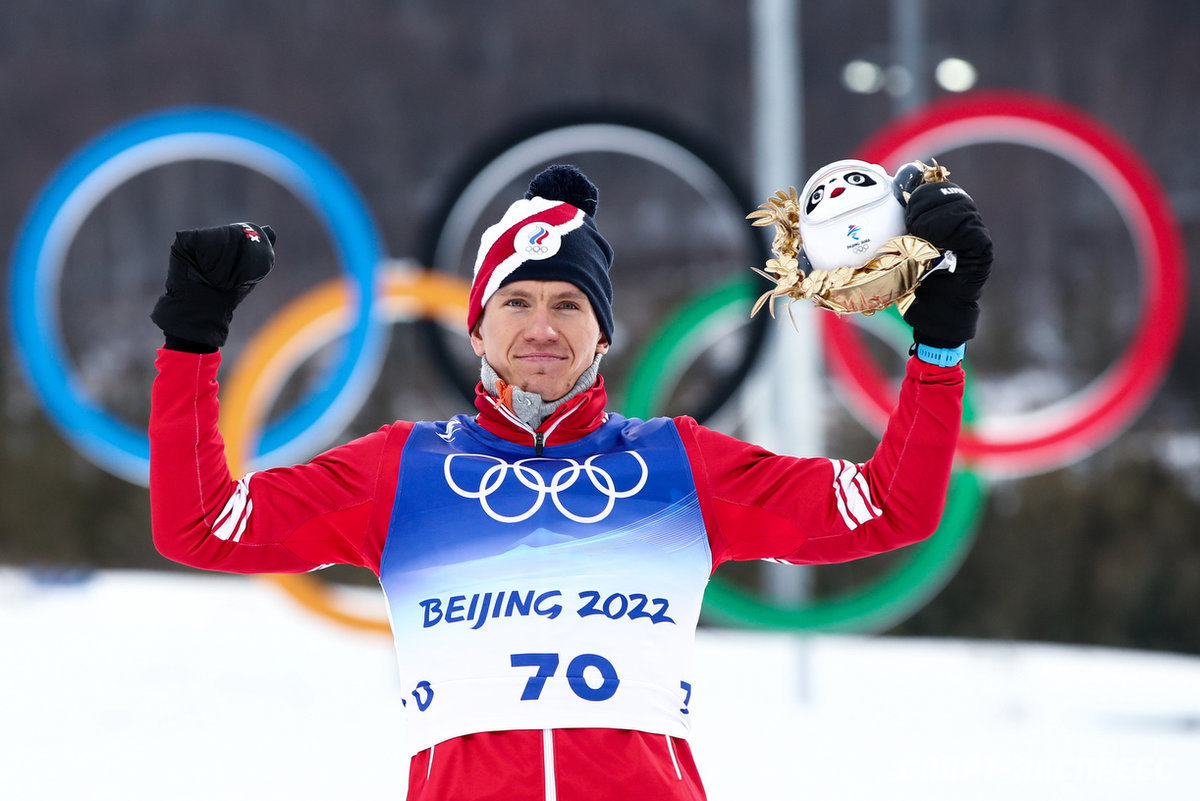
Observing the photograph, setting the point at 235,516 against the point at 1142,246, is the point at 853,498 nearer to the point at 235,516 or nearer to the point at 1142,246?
the point at 235,516

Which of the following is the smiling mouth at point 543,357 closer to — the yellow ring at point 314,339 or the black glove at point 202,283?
the black glove at point 202,283

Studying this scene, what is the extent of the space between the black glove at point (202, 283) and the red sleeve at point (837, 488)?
72 centimetres

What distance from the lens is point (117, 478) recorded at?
10.5 meters

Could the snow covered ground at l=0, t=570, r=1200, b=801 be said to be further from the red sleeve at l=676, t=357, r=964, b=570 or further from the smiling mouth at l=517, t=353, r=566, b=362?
the smiling mouth at l=517, t=353, r=566, b=362

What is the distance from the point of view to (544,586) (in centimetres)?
172

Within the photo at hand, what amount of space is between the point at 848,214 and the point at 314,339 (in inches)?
151

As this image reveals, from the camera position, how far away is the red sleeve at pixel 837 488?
1.69m

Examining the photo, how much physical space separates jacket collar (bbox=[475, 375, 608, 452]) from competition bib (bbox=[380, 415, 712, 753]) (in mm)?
24

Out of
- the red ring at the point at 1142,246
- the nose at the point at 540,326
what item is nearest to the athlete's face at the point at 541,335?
the nose at the point at 540,326

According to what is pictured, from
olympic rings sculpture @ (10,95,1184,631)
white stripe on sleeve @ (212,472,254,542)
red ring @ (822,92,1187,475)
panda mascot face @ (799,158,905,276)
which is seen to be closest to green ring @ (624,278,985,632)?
olympic rings sculpture @ (10,95,1184,631)

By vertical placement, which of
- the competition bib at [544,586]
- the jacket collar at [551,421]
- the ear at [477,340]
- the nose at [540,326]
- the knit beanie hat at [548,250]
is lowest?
the competition bib at [544,586]

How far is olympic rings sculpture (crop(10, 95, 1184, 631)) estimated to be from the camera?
15.9 ft

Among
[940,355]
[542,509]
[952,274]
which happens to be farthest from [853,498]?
[542,509]

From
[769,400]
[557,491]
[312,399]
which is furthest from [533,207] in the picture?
[769,400]
